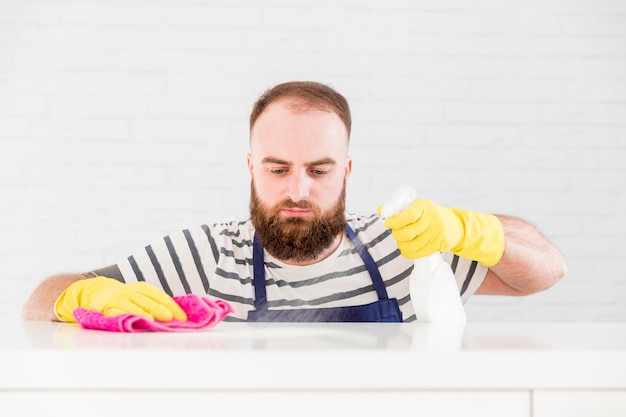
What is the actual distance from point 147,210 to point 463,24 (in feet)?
4.61

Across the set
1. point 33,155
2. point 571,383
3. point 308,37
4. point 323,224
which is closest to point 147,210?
point 33,155

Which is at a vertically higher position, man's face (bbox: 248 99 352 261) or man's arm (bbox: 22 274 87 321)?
man's face (bbox: 248 99 352 261)

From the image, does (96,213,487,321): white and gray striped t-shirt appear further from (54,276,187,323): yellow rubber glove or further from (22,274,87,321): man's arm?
(54,276,187,323): yellow rubber glove

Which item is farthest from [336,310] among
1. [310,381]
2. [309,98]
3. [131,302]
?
[310,381]

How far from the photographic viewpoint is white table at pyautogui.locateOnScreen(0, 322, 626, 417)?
0.70 m

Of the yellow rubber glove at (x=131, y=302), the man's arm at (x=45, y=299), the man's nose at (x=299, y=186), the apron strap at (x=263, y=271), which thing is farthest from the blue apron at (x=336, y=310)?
the yellow rubber glove at (x=131, y=302)

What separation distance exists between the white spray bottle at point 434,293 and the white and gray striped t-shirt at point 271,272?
616 millimetres

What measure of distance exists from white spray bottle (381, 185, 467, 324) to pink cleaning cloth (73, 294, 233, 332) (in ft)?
0.96

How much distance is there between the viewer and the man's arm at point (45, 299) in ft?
4.76

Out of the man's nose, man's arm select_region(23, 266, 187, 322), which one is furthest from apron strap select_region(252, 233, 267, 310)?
man's arm select_region(23, 266, 187, 322)

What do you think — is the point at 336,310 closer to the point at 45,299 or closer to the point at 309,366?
the point at 45,299

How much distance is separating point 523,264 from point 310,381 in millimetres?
1039

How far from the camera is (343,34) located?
2881 mm

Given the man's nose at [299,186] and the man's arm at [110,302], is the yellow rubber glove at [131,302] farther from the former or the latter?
the man's nose at [299,186]
